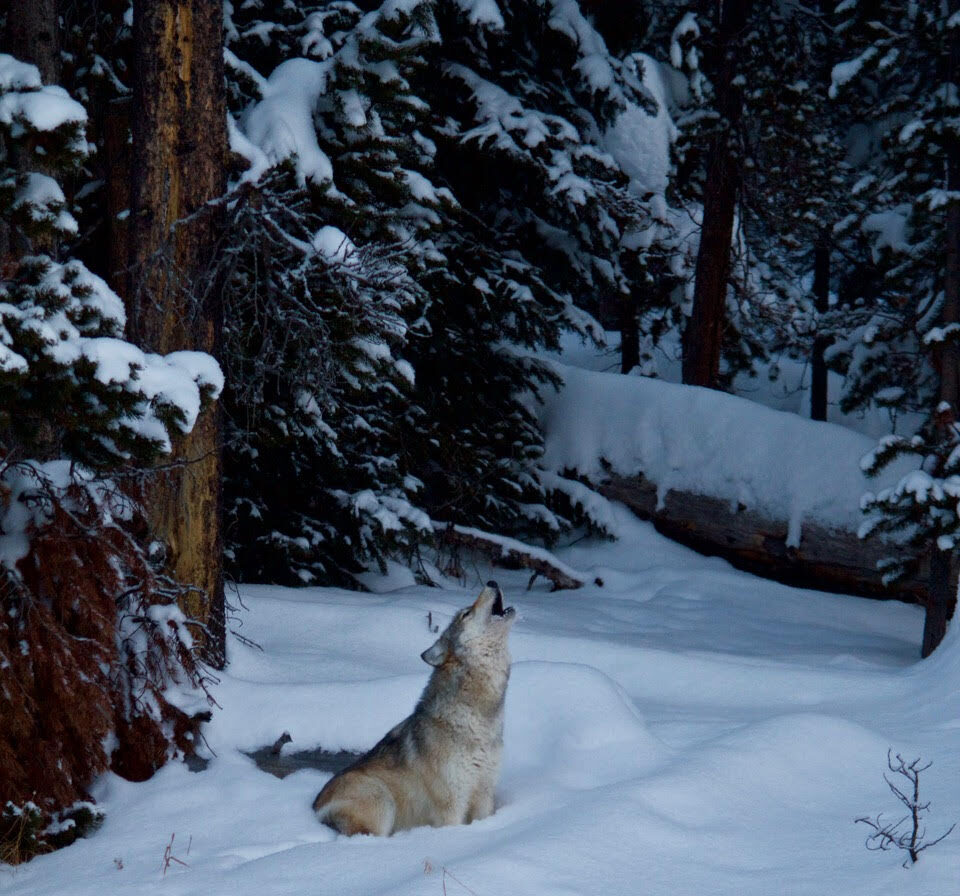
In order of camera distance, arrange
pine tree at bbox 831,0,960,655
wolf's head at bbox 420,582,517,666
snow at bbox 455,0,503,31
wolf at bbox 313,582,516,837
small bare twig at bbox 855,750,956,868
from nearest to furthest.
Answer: small bare twig at bbox 855,750,956,868 → wolf at bbox 313,582,516,837 → wolf's head at bbox 420,582,517,666 → pine tree at bbox 831,0,960,655 → snow at bbox 455,0,503,31

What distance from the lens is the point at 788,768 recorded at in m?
5.51

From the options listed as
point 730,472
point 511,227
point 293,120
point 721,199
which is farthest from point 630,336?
point 293,120

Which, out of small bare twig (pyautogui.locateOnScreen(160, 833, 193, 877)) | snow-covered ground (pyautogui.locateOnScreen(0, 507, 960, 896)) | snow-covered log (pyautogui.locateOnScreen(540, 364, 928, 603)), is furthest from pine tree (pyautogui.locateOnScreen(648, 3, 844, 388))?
small bare twig (pyautogui.locateOnScreen(160, 833, 193, 877))

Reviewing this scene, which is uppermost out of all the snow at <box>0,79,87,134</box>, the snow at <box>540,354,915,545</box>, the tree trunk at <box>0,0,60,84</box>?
the tree trunk at <box>0,0,60,84</box>

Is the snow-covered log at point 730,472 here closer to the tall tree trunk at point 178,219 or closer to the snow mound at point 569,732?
the snow mound at point 569,732

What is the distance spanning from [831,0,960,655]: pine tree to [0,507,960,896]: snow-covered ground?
141 centimetres

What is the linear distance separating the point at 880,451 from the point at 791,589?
353cm

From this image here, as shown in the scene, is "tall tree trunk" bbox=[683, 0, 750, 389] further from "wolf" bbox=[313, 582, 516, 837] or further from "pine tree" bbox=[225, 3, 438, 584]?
"wolf" bbox=[313, 582, 516, 837]

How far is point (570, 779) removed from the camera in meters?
5.59

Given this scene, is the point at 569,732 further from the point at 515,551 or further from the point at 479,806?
the point at 515,551

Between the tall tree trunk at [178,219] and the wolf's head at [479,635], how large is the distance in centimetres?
191

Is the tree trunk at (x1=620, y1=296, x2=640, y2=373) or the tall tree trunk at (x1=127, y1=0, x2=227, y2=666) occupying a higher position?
the tree trunk at (x1=620, y1=296, x2=640, y2=373)

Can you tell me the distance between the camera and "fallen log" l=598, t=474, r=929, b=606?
1188cm

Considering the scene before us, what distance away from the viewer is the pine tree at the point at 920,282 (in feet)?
29.8
